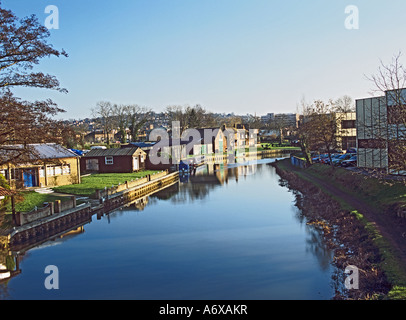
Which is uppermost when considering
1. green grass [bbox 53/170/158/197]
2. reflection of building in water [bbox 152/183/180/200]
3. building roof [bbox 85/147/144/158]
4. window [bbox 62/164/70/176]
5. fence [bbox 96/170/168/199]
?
building roof [bbox 85/147/144/158]

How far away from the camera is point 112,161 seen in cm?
4412

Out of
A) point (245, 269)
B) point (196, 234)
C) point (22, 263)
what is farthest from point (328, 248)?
point (22, 263)

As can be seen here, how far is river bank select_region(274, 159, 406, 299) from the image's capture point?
12.1 metres

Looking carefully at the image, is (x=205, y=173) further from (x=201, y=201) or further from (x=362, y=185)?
(x=362, y=185)

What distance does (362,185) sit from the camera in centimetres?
2612

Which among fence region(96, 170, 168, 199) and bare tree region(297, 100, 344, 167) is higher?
bare tree region(297, 100, 344, 167)

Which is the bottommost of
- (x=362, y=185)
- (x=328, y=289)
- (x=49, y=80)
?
(x=328, y=289)

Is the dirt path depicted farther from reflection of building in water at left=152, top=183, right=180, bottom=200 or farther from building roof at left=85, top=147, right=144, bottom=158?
building roof at left=85, top=147, right=144, bottom=158

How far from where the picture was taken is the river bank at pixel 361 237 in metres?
12.1

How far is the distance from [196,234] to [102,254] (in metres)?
5.14

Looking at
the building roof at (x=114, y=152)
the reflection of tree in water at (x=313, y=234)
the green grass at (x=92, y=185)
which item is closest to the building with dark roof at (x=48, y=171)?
the green grass at (x=92, y=185)

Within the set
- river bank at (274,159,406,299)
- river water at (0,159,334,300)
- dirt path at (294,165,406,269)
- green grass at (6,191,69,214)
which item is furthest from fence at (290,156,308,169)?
green grass at (6,191,69,214)

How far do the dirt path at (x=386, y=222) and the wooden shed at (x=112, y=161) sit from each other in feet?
80.1

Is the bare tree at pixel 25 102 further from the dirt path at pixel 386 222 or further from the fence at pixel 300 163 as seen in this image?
the fence at pixel 300 163
